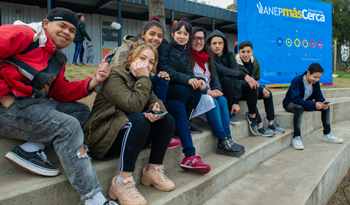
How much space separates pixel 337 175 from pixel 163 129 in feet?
8.96

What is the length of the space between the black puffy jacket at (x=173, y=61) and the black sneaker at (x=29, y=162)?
158cm

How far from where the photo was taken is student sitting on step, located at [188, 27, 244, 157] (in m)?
2.80

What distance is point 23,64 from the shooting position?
1584 millimetres

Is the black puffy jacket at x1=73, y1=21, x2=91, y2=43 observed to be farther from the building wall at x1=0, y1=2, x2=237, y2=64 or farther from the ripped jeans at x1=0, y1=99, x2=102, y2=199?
the ripped jeans at x1=0, y1=99, x2=102, y2=199

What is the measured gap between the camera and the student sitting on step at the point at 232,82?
3.34 metres

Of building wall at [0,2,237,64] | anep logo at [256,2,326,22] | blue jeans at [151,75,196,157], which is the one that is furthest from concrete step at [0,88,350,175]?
building wall at [0,2,237,64]

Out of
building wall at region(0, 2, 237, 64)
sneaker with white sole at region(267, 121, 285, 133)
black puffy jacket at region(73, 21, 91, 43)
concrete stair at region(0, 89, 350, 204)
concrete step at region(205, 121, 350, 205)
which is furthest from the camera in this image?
building wall at region(0, 2, 237, 64)

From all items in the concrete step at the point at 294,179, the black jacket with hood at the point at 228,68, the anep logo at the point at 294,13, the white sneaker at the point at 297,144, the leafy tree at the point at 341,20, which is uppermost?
the leafy tree at the point at 341,20

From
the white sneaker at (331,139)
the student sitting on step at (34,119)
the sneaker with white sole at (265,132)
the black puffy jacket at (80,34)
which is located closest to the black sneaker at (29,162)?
the student sitting on step at (34,119)

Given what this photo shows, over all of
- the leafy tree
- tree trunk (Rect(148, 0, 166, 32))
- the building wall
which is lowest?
tree trunk (Rect(148, 0, 166, 32))

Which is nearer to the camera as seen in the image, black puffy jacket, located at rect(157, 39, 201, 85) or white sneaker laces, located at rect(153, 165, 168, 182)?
white sneaker laces, located at rect(153, 165, 168, 182)

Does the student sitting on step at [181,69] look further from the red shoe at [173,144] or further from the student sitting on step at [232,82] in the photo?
the student sitting on step at [232,82]

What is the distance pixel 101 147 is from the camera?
1770 millimetres

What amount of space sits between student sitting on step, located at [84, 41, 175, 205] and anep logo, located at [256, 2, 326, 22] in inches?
240
